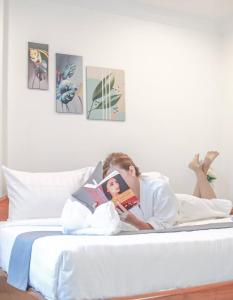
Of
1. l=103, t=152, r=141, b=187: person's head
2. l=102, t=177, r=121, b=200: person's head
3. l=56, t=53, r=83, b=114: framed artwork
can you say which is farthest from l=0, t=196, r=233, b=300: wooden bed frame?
l=56, t=53, r=83, b=114: framed artwork

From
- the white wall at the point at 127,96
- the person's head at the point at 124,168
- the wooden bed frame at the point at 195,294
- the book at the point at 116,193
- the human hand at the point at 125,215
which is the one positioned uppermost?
the white wall at the point at 127,96

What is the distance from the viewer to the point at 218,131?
406 cm

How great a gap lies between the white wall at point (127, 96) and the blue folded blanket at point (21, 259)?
3.43 feet

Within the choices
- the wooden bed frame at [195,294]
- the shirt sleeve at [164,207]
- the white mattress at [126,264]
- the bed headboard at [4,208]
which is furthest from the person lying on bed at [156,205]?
the bed headboard at [4,208]

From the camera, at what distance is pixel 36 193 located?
285 cm

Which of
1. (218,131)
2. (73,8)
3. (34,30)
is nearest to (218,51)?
(218,131)

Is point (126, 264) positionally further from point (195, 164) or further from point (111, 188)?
point (195, 164)

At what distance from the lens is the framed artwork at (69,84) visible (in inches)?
130

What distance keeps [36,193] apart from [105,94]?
1.08m

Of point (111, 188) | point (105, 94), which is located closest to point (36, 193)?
point (111, 188)

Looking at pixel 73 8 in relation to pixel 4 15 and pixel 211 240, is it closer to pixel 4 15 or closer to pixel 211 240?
pixel 4 15

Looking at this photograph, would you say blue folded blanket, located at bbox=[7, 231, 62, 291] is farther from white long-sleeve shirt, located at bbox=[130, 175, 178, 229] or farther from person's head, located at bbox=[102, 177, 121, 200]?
white long-sleeve shirt, located at bbox=[130, 175, 178, 229]

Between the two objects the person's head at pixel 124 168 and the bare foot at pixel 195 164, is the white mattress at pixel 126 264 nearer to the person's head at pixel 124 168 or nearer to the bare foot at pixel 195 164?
the person's head at pixel 124 168

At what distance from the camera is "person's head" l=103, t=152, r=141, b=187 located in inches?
109
